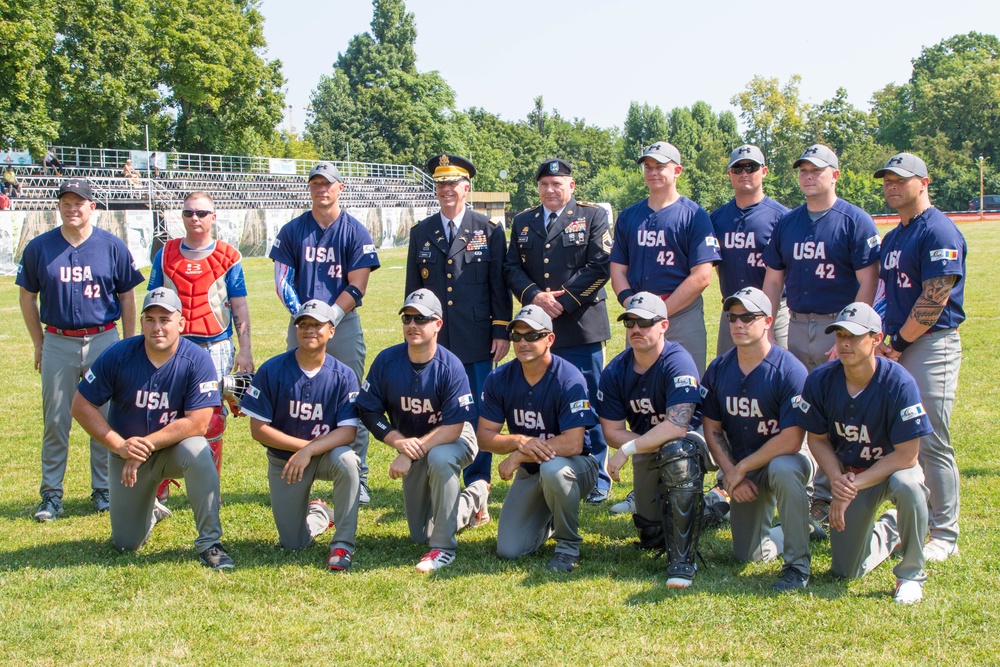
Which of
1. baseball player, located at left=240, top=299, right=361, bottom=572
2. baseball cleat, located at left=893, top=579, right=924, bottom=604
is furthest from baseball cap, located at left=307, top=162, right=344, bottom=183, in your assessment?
baseball cleat, located at left=893, top=579, right=924, bottom=604

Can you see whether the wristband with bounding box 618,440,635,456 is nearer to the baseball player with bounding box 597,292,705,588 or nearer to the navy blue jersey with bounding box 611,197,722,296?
the baseball player with bounding box 597,292,705,588

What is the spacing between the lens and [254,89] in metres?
53.2

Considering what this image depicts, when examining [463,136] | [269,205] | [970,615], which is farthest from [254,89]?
[970,615]

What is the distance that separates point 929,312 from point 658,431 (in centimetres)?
171

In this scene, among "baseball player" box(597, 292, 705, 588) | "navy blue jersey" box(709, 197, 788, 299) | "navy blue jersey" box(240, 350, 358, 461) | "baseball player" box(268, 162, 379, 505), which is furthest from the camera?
"baseball player" box(268, 162, 379, 505)

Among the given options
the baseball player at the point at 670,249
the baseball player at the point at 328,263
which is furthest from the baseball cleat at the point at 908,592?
the baseball player at the point at 328,263

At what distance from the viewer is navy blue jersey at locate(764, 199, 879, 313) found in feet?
19.2

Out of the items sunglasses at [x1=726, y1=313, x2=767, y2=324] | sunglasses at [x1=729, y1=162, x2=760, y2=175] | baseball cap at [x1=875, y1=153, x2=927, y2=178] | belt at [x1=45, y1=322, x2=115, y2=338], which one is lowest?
belt at [x1=45, y1=322, x2=115, y2=338]

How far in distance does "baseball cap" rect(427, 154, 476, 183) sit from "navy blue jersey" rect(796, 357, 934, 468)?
292 centimetres

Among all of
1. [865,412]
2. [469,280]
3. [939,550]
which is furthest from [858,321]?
[469,280]

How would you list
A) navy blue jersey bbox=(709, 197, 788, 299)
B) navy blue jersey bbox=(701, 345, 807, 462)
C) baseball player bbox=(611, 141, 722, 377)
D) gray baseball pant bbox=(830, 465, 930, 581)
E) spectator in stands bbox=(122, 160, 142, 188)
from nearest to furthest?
gray baseball pant bbox=(830, 465, 930, 581) → navy blue jersey bbox=(701, 345, 807, 462) → baseball player bbox=(611, 141, 722, 377) → navy blue jersey bbox=(709, 197, 788, 299) → spectator in stands bbox=(122, 160, 142, 188)

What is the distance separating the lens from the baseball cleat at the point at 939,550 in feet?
16.5

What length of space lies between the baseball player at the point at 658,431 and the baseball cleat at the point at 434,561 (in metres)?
1.11

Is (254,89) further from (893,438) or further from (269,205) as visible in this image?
(893,438)
